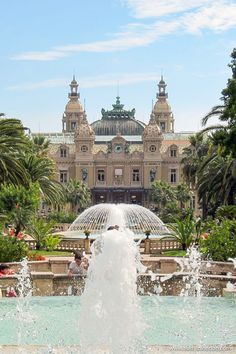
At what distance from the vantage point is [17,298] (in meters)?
14.8

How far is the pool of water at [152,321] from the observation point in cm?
1081

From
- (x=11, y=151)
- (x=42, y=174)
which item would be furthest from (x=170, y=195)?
(x=11, y=151)

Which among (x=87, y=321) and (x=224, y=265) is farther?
(x=224, y=265)

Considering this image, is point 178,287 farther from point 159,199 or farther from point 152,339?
point 159,199

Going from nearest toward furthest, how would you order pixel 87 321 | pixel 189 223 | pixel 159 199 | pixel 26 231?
1. pixel 87 321
2. pixel 189 223
3. pixel 26 231
4. pixel 159 199

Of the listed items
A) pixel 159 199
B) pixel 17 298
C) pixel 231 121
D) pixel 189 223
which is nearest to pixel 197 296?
pixel 17 298

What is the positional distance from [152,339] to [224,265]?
674 centimetres

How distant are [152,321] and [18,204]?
1484 centimetres

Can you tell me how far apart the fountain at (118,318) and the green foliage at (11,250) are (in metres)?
3.32

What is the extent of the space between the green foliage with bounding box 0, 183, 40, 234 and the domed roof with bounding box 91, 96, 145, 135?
287 ft

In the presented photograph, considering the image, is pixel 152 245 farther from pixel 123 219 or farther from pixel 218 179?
pixel 123 219

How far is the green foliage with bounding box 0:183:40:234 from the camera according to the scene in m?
25.9

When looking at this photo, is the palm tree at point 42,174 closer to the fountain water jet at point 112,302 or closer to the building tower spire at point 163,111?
the fountain water jet at point 112,302

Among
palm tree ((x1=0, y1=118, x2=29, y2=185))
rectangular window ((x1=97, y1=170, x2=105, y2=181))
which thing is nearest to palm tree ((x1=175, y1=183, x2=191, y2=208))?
rectangular window ((x1=97, y1=170, x2=105, y2=181))
